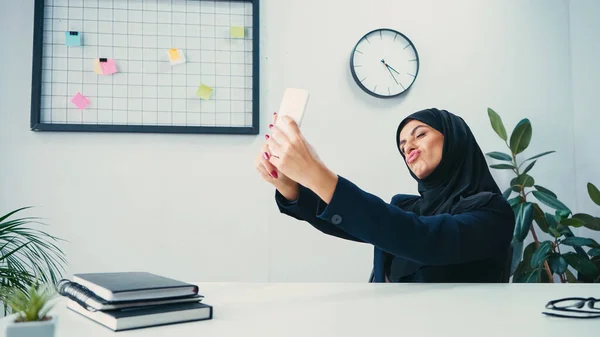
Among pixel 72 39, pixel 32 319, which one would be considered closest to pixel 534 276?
pixel 32 319

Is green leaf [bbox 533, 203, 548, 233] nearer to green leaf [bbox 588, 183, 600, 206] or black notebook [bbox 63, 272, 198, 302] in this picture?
green leaf [bbox 588, 183, 600, 206]

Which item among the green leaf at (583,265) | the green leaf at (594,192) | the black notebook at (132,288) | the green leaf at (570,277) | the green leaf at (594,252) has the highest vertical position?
the green leaf at (594,192)

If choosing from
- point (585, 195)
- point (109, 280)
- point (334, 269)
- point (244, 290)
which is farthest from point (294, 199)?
point (585, 195)

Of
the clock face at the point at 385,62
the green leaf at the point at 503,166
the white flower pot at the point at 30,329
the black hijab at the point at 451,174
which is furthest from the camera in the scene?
the clock face at the point at 385,62

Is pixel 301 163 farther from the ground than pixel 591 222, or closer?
farther from the ground

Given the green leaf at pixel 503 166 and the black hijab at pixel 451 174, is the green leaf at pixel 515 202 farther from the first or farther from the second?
the black hijab at pixel 451 174

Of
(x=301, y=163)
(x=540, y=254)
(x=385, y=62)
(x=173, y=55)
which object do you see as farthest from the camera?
(x=385, y=62)

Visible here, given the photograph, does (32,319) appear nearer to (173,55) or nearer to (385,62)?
(173,55)

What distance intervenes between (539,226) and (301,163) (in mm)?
1827

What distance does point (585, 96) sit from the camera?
106 inches

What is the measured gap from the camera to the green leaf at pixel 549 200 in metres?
2.37

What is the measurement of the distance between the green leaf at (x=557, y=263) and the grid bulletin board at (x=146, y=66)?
1.51m

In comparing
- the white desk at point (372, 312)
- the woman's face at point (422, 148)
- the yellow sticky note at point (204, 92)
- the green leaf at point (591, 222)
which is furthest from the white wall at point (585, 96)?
the yellow sticky note at point (204, 92)

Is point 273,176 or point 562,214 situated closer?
point 273,176
